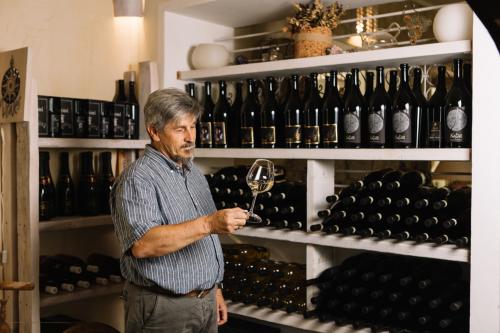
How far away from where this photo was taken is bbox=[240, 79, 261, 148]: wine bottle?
2756 millimetres

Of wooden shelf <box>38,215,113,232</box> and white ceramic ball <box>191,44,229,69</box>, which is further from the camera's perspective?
white ceramic ball <box>191,44,229,69</box>

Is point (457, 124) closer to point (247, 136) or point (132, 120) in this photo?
point (247, 136)

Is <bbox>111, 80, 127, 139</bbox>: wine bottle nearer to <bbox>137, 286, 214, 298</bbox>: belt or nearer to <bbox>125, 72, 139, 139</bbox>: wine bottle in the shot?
<bbox>125, 72, 139, 139</bbox>: wine bottle

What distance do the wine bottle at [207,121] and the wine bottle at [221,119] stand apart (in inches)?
1.1

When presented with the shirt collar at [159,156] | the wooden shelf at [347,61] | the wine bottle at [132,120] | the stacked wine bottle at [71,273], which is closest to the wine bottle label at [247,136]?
the wooden shelf at [347,61]

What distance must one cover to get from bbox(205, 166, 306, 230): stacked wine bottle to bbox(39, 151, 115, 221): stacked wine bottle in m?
0.53

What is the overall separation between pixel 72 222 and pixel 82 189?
10.6 inches

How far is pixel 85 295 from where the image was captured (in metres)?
2.69

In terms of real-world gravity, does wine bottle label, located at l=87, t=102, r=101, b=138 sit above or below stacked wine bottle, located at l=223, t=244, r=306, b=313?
above

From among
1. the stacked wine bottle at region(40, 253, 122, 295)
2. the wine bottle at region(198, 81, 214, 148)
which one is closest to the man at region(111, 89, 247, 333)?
the stacked wine bottle at region(40, 253, 122, 295)

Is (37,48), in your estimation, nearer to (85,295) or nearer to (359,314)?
(85,295)

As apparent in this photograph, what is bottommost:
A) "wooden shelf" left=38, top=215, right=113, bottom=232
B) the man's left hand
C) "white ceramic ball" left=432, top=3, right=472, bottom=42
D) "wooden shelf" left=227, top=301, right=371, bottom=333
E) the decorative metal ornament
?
"wooden shelf" left=227, top=301, right=371, bottom=333

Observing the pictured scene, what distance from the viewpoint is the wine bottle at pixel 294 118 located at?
8.43ft

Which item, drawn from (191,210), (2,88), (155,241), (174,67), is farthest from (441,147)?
(2,88)
